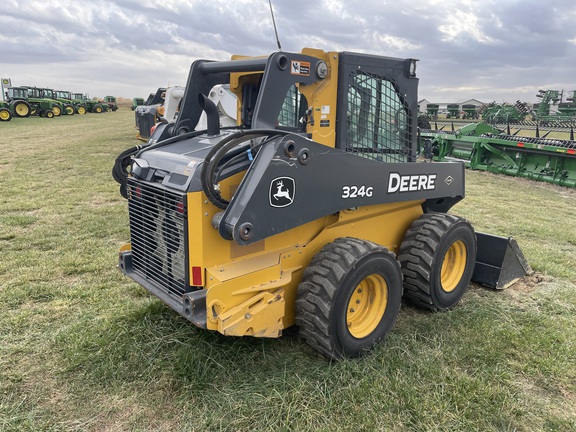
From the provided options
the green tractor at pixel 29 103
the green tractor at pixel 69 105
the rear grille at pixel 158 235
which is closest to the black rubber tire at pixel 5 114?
the green tractor at pixel 29 103

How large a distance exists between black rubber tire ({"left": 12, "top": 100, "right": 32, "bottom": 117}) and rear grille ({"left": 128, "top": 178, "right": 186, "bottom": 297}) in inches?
1347

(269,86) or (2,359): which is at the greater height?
(269,86)

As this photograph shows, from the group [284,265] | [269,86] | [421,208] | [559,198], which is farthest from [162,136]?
[559,198]

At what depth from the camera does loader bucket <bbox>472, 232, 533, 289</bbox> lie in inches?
184

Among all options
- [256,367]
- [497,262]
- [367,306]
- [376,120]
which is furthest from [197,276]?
[497,262]

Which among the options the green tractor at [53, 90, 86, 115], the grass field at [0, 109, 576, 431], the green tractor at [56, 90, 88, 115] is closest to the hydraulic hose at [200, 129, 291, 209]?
the grass field at [0, 109, 576, 431]

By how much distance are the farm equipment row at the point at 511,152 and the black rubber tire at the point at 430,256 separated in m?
6.42

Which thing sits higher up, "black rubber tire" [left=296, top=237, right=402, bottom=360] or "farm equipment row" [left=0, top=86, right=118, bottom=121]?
"farm equipment row" [left=0, top=86, right=118, bottom=121]

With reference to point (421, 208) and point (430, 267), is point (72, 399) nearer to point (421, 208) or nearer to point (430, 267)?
point (430, 267)

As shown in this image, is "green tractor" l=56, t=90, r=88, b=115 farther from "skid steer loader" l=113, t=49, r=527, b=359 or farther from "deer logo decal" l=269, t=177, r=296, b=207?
"deer logo decal" l=269, t=177, r=296, b=207

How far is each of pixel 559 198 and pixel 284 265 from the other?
8906 millimetres

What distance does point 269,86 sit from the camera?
305 cm

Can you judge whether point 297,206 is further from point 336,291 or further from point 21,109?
point 21,109

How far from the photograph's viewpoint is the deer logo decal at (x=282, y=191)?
2.79 meters
